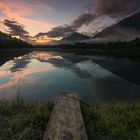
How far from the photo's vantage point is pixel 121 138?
314 inches

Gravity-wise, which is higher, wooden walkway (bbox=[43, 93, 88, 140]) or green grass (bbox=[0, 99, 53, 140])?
wooden walkway (bbox=[43, 93, 88, 140])

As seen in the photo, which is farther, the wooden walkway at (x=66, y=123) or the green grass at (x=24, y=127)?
the green grass at (x=24, y=127)

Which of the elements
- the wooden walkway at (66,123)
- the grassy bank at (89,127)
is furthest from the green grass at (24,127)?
the wooden walkway at (66,123)

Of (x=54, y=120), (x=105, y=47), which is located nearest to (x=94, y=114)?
(x=54, y=120)

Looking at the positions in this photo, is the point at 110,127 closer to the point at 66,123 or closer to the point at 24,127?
the point at 66,123

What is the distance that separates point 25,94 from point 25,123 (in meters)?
13.5

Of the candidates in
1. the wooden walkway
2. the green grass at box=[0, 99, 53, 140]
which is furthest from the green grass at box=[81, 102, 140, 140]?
the green grass at box=[0, 99, 53, 140]

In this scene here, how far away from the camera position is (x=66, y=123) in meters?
7.10

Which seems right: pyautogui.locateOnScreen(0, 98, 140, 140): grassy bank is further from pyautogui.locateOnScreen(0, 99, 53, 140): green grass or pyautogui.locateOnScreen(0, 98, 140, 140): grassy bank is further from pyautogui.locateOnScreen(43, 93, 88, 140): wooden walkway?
pyautogui.locateOnScreen(43, 93, 88, 140): wooden walkway

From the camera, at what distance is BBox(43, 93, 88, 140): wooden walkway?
21.2 feet

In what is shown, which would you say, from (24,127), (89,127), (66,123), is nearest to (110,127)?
(89,127)

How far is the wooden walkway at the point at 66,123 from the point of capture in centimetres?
647

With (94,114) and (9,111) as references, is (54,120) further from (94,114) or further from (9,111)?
(9,111)

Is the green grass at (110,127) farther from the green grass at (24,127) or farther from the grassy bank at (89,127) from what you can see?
the green grass at (24,127)
